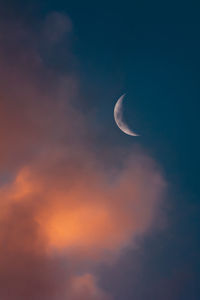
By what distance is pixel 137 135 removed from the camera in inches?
1631

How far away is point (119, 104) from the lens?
40.2 m

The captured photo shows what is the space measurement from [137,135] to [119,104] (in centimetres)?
708

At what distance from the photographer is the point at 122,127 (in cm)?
4134

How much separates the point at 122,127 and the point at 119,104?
4.52 metres

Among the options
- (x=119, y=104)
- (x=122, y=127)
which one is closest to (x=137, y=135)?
(x=122, y=127)

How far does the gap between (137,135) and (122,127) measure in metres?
3.39

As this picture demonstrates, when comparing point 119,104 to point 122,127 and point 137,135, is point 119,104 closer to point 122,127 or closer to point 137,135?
point 122,127
